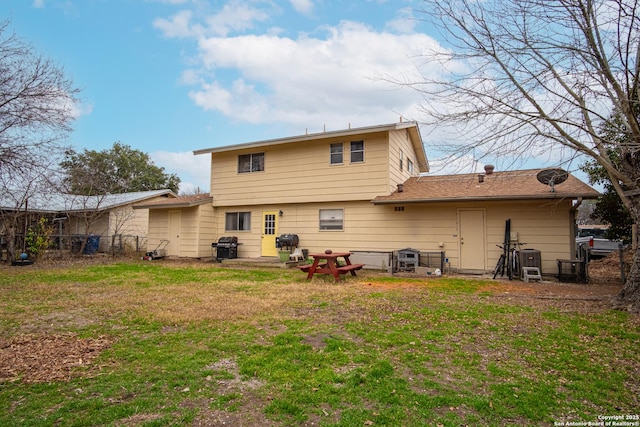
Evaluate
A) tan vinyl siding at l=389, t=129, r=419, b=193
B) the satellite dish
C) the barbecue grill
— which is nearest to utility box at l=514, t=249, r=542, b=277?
the satellite dish

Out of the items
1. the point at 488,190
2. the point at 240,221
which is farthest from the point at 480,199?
the point at 240,221

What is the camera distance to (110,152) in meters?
33.5

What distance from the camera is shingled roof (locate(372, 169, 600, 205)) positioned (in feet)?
32.2

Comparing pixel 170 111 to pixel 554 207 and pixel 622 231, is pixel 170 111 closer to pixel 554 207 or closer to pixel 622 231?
pixel 554 207

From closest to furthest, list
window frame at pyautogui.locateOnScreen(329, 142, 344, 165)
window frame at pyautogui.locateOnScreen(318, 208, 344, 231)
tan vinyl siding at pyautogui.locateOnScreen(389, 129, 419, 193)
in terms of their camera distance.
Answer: tan vinyl siding at pyautogui.locateOnScreen(389, 129, 419, 193)
window frame at pyautogui.locateOnScreen(329, 142, 344, 165)
window frame at pyautogui.locateOnScreen(318, 208, 344, 231)

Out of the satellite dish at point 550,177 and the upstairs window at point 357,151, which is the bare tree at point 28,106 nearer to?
the upstairs window at point 357,151

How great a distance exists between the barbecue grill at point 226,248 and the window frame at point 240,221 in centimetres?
62

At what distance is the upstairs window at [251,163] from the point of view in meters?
14.8

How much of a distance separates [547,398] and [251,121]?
17.3 m

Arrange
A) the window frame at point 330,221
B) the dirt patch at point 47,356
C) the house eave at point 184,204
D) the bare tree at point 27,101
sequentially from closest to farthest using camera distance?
1. the dirt patch at point 47,356
2. the bare tree at point 27,101
3. the window frame at point 330,221
4. the house eave at point 184,204

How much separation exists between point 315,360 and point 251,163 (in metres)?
12.4

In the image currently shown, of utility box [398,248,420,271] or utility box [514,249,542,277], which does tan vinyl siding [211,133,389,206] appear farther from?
utility box [514,249,542,277]

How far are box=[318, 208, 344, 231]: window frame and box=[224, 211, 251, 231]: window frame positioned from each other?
11.3ft

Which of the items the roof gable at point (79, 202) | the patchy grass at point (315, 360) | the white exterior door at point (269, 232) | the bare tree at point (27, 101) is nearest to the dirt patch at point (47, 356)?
the patchy grass at point (315, 360)
